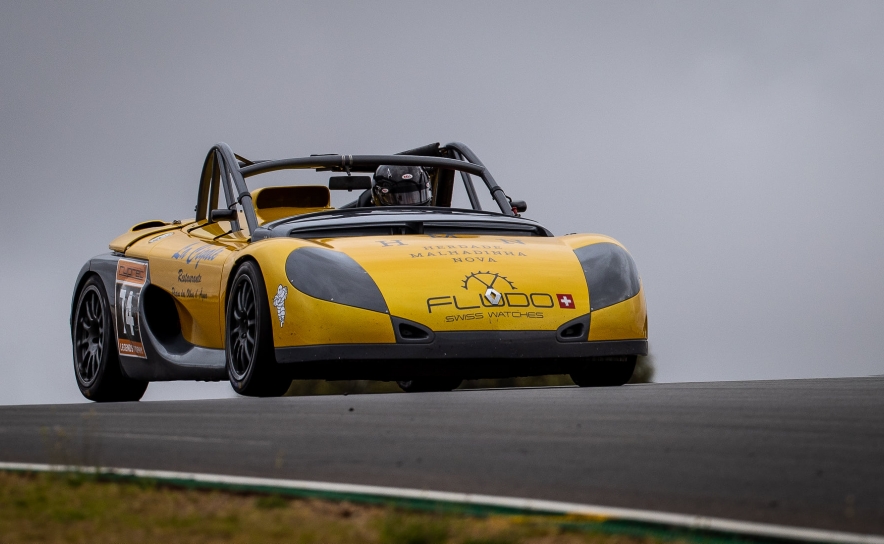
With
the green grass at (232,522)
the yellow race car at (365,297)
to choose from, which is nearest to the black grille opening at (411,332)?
the yellow race car at (365,297)

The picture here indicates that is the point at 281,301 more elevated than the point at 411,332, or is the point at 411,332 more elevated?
the point at 281,301

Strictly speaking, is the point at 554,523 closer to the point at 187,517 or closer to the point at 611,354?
the point at 187,517

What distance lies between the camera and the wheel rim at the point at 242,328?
8125 mm

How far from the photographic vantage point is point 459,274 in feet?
26.3

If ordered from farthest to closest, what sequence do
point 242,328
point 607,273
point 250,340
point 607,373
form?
point 607,373 → point 607,273 → point 242,328 → point 250,340

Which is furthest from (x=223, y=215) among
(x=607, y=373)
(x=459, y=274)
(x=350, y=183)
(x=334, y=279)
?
(x=607, y=373)

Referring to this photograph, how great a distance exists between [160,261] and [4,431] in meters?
3.65

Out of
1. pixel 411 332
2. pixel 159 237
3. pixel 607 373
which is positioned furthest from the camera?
pixel 159 237

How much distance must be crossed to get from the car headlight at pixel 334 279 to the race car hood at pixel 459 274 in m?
0.01

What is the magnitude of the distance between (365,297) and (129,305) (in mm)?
2979

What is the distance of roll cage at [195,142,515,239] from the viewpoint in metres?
9.99

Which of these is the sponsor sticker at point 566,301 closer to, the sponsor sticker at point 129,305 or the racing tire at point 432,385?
the racing tire at point 432,385

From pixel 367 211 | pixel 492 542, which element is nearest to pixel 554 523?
pixel 492 542

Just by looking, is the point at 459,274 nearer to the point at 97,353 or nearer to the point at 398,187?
the point at 398,187
